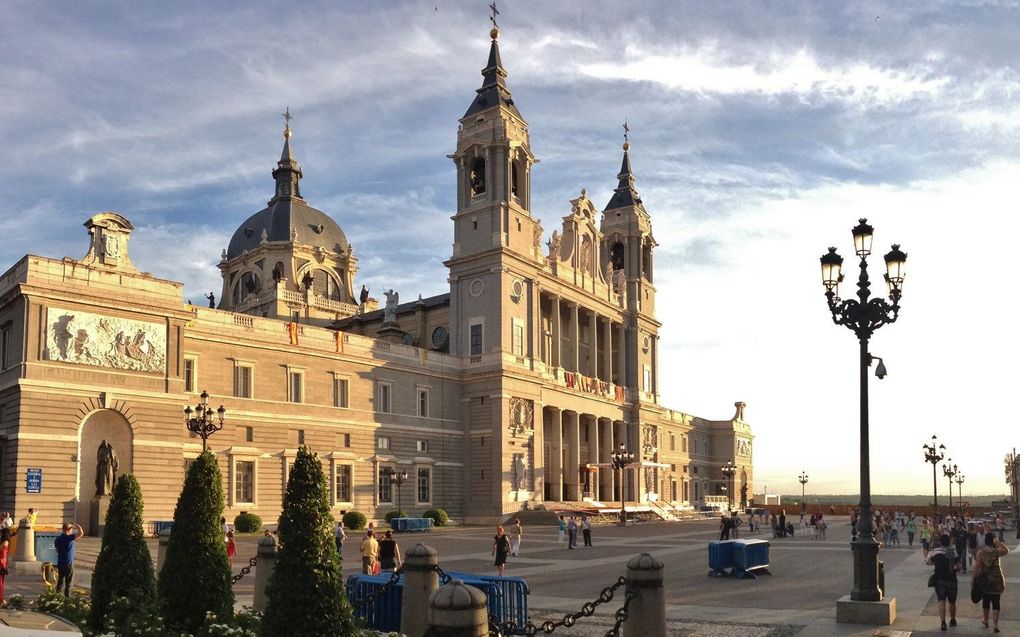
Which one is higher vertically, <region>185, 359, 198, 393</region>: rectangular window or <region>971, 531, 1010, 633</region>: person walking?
<region>185, 359, 198, 393</region>: rectangular window

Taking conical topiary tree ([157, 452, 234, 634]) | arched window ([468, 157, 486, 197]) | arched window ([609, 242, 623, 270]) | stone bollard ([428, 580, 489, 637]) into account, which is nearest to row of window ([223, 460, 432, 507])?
arched window ([468, 157, 486, 197])

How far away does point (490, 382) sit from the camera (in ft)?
210

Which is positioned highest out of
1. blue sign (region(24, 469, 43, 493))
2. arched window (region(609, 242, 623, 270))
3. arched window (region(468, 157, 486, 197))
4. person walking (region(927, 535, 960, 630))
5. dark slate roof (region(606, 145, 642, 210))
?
dark slate roof (region(606, 145, 642, 210))

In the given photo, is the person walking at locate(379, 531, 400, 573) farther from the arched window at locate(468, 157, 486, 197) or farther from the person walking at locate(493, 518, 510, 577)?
the arched window at locate(468, 157, 486, 197)

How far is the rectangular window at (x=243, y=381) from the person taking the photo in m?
50.2

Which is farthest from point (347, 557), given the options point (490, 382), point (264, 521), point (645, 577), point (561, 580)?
point (490, 382)

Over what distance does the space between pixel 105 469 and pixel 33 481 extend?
108 inches

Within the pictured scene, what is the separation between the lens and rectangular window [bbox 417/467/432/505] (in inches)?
2388

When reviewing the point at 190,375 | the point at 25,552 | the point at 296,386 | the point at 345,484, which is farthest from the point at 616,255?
the point at 25,552

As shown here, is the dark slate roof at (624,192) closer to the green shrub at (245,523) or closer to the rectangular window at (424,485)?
the rectangular window at (424,485)

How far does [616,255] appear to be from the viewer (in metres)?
90.4

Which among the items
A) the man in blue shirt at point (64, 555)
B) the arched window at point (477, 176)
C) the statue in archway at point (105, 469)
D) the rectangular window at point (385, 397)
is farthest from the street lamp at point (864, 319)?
the arched window at point (477, 176)

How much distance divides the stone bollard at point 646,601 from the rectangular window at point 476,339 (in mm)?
52922

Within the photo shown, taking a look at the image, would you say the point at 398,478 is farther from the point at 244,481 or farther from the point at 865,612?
the point at 865,612
